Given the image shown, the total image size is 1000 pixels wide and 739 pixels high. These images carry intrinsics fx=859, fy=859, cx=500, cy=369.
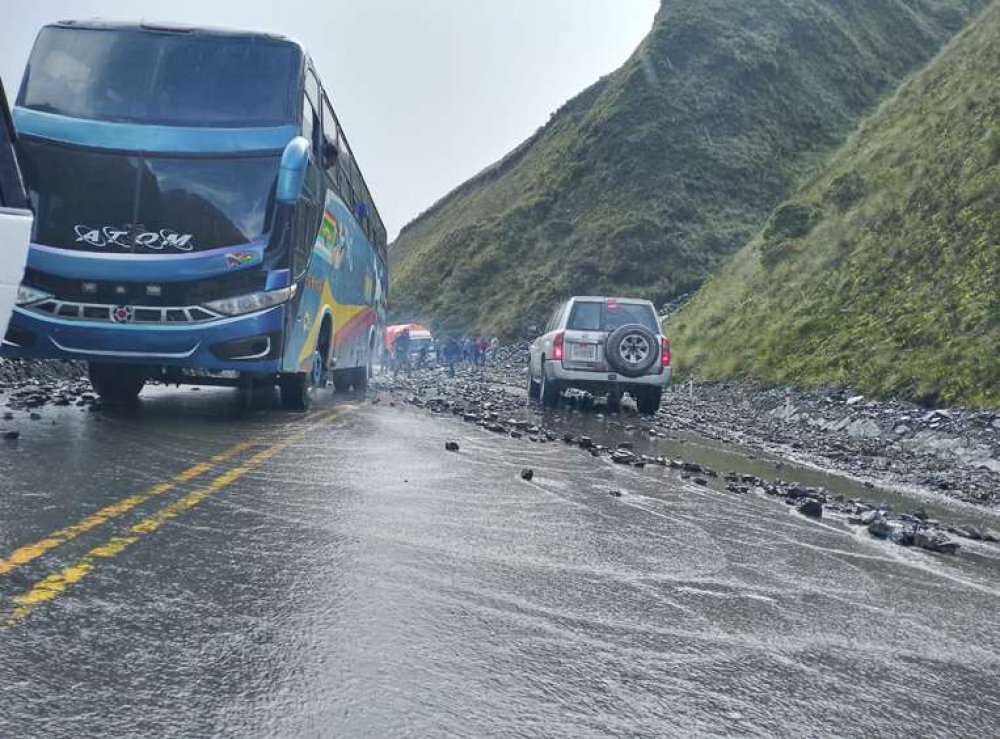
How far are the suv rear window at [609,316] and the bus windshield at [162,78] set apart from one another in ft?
21.5

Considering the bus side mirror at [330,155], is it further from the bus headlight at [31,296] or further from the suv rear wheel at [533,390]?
the suv rear wheel at [533,390]

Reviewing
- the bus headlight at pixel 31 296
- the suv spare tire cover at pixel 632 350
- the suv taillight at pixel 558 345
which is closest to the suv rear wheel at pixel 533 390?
the suv taillight at pixel 558 345

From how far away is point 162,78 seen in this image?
1021 cm

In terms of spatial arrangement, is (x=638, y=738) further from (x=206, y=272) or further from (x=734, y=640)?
(x=206, y=272)

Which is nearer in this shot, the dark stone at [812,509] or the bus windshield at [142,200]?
the dark stone at [812,509]

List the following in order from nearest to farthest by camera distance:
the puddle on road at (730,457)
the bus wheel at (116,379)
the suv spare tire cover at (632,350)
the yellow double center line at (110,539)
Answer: the yellow double center line at (110,539), the puddle on road at (730,457), the bus wheel at (116,379), the suv spare tire cover at (632,350)

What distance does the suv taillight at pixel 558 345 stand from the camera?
1491cm

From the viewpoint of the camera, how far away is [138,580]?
12.5ft

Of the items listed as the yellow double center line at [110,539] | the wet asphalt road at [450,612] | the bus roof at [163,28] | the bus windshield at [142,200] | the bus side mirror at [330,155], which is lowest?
the wet asphalt road at [450,612]

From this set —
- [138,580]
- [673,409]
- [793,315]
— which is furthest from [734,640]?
[793,315]

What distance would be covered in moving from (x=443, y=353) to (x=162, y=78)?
2722 cm

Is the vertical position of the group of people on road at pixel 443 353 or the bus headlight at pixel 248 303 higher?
the bus headlight at pixel 248 303

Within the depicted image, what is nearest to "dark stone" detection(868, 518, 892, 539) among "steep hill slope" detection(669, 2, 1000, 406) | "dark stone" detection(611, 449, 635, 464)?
"dark stone" detection(611, 449, 635, 464)

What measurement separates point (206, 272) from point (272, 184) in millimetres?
1325
